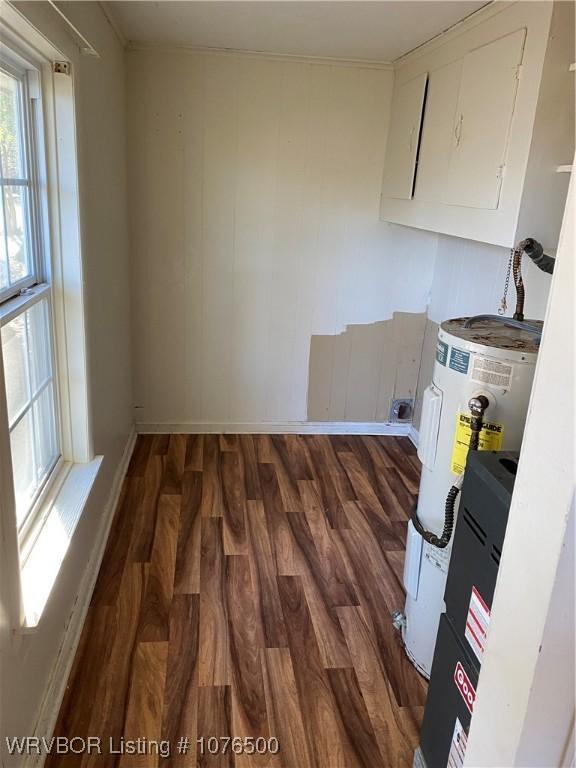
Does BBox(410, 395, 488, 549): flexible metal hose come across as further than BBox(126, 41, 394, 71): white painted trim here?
No

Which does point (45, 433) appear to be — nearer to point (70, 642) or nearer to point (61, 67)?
point (70, 642)

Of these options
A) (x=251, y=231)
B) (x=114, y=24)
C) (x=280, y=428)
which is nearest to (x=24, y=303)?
(x=114, y=24)

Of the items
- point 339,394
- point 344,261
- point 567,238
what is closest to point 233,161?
point 344,261

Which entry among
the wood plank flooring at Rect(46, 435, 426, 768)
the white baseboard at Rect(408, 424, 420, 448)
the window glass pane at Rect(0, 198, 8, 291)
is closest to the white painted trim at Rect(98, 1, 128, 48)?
the window glass pane at Rect(0, 198, 8, 291)

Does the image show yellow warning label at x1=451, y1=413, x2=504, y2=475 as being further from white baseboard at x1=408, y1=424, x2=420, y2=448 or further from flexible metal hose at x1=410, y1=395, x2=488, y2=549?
white baseboard at x1=408, y1=424, x2=420, y2=448

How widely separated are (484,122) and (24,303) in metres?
1.71

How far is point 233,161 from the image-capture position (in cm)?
323

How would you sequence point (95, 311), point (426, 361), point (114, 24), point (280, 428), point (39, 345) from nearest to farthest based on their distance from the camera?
1. point (39, 345)
2. point (95, 311)
3. point (114, 24)
4. point (426, 361)
5. point (280, 428)

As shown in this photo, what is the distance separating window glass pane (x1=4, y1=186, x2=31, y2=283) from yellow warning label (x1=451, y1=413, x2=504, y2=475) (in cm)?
138

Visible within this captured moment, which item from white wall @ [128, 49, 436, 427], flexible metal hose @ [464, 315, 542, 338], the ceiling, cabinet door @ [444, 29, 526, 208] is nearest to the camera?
flexible metal hose @ [464, 315, 542, 338]

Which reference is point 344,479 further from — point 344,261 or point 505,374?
point 505,374

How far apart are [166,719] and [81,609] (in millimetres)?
533

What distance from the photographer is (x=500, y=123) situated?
203 centimetres

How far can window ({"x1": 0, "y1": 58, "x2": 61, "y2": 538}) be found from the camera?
1.63 meters
